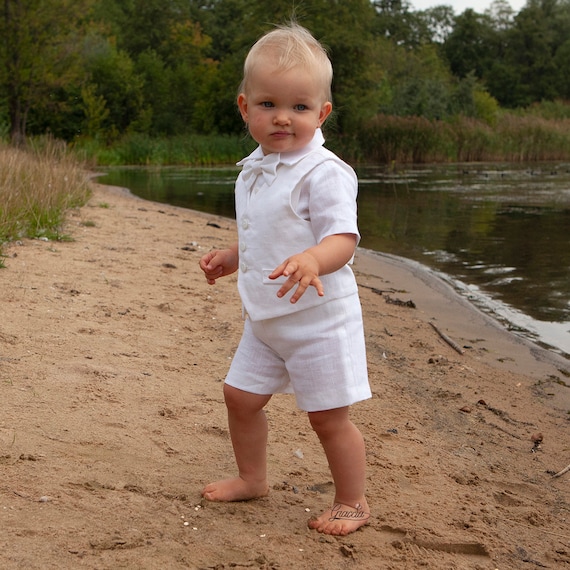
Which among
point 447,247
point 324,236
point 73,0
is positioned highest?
point 73,0

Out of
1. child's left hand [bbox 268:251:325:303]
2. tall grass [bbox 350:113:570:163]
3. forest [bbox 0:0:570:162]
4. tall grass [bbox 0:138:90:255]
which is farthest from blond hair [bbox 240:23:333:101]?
tall grass [bbox 350:113:570:163]

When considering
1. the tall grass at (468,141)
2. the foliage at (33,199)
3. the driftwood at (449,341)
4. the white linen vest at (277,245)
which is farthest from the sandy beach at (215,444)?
the tall grass at (468,141)

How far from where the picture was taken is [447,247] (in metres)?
11.3

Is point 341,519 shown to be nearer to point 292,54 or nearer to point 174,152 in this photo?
point 292,54

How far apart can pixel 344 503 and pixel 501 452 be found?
1228mm

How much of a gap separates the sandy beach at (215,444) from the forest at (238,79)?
5538 mm

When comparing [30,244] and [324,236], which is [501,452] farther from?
[30,244]

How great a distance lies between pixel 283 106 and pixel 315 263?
606mm

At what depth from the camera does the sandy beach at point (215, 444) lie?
2.57m

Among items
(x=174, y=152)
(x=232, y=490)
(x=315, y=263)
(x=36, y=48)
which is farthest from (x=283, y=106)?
(x=174, y=152)

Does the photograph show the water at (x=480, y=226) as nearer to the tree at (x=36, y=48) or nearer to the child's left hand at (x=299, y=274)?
the child's left hand at (x=299, y=274)

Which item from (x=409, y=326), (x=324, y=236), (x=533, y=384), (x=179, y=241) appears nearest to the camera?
(x=324, y=236)

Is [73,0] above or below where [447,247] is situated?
above

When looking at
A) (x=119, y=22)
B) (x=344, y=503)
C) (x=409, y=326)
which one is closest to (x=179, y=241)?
(x=409, y=326)
